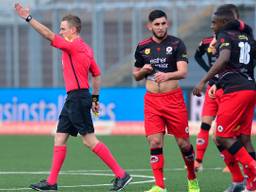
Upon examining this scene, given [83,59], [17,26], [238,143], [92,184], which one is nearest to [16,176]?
[92,184]

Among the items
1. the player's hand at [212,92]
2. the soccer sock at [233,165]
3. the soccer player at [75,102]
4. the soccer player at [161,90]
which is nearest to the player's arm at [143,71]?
the soccer player at [161,90]

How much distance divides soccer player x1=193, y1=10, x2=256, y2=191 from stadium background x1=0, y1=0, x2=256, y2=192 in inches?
508

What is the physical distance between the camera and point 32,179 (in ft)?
43.3

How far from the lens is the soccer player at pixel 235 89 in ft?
34.7

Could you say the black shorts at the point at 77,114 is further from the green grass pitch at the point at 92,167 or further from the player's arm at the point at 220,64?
the player's arm at the point at 220,64

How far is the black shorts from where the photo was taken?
38.8 ft

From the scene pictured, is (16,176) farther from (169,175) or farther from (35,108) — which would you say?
(35,108)

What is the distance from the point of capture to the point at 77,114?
11.8 meters

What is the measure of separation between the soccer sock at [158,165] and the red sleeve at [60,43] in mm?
1597

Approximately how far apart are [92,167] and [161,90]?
13.8ft

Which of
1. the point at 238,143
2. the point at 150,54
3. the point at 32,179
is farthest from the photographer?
the point at 32,179

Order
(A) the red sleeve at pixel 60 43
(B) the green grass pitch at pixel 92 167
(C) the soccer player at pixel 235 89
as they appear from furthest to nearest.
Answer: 1. (B) the green grass pitch at pixel 92 167
2. (A) the red sleeve at pixel 60 43
3. (C) the soccer player at pixel 235 89

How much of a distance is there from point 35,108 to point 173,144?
20.2 ft

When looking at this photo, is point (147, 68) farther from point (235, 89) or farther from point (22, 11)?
point (22, 11)
